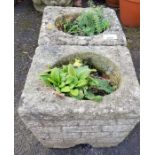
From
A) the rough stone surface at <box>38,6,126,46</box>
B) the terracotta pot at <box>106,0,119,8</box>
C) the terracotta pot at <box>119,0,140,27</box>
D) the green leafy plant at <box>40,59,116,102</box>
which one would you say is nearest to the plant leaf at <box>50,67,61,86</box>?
the green leafy plant at <box>40,59,116,102</box>

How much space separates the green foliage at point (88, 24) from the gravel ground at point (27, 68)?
2.44 ft

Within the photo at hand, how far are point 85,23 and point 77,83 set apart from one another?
0.70 m

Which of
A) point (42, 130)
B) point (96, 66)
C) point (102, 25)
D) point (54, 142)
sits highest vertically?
point (102, 25)

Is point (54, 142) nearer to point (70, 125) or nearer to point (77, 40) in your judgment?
point (70, 125)

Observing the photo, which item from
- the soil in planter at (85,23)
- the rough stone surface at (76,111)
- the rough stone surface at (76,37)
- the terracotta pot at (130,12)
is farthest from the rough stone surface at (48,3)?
the rough stone surface at (76,111)

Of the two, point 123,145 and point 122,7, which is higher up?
point 122,7

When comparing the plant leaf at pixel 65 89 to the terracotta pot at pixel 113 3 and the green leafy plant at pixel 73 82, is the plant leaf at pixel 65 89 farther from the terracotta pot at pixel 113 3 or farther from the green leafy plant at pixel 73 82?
the terracotta pot at pixel 113 3

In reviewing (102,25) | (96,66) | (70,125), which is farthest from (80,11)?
(70,125)

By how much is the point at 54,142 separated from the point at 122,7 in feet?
6.72

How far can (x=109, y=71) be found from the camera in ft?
5.99

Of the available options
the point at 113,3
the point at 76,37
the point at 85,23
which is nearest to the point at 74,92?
the point at 76,37

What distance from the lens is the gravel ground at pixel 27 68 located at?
1915mm

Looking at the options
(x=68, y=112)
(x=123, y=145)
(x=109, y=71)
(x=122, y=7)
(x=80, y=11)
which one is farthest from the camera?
(x=122, y=7)

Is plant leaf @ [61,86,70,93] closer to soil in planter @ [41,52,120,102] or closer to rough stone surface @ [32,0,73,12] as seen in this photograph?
soil in planter @ [41,52,120,102]
